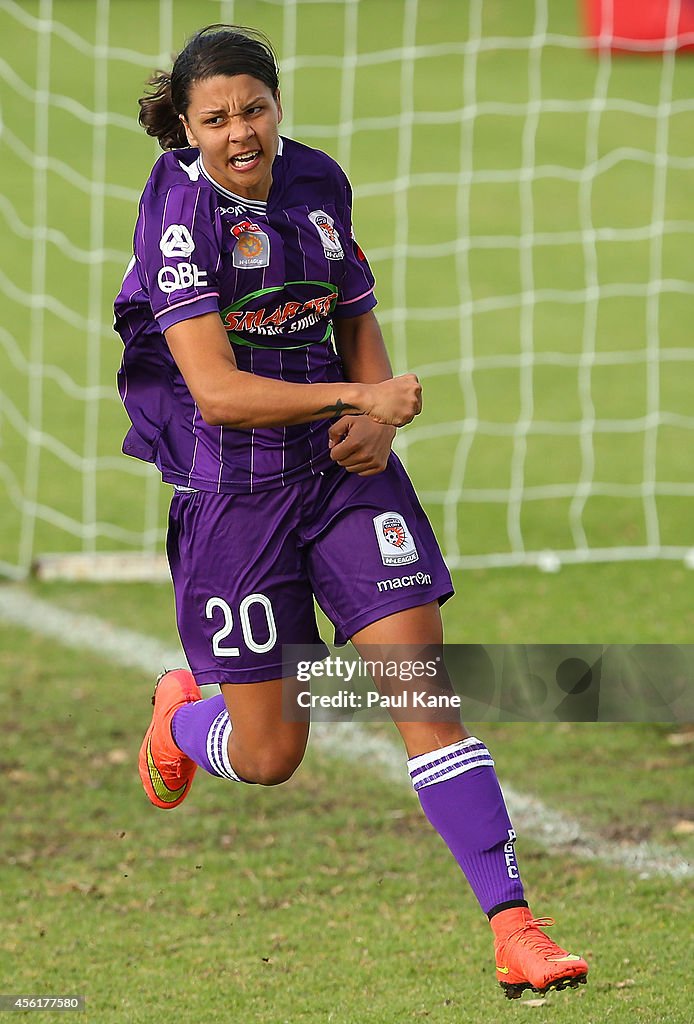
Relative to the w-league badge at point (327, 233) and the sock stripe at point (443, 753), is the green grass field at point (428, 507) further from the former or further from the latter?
the w-league badge at point (327, 233)

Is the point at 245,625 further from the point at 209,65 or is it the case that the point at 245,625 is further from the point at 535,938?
the point at 209,65

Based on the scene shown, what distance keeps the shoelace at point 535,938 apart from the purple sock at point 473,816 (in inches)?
2.4

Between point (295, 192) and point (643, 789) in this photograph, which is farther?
point (643, 789)

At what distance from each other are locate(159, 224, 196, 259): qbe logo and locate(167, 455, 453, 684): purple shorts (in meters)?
0.60

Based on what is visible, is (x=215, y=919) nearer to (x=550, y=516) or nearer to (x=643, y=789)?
(x=643, y=789)

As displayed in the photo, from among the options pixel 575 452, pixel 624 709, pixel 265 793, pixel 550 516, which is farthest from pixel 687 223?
pixel 265 793

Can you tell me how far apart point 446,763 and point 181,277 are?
A: 3.82 ft

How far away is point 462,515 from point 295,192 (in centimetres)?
490

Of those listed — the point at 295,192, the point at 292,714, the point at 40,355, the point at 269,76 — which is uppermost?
the point at 269,76

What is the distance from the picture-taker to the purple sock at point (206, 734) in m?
4.04

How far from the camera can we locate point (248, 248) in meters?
3.45

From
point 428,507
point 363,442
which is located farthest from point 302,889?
point 428,507

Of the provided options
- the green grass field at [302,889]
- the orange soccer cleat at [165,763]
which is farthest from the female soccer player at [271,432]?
the green grass field at [302,889]

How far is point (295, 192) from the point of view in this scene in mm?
3621
